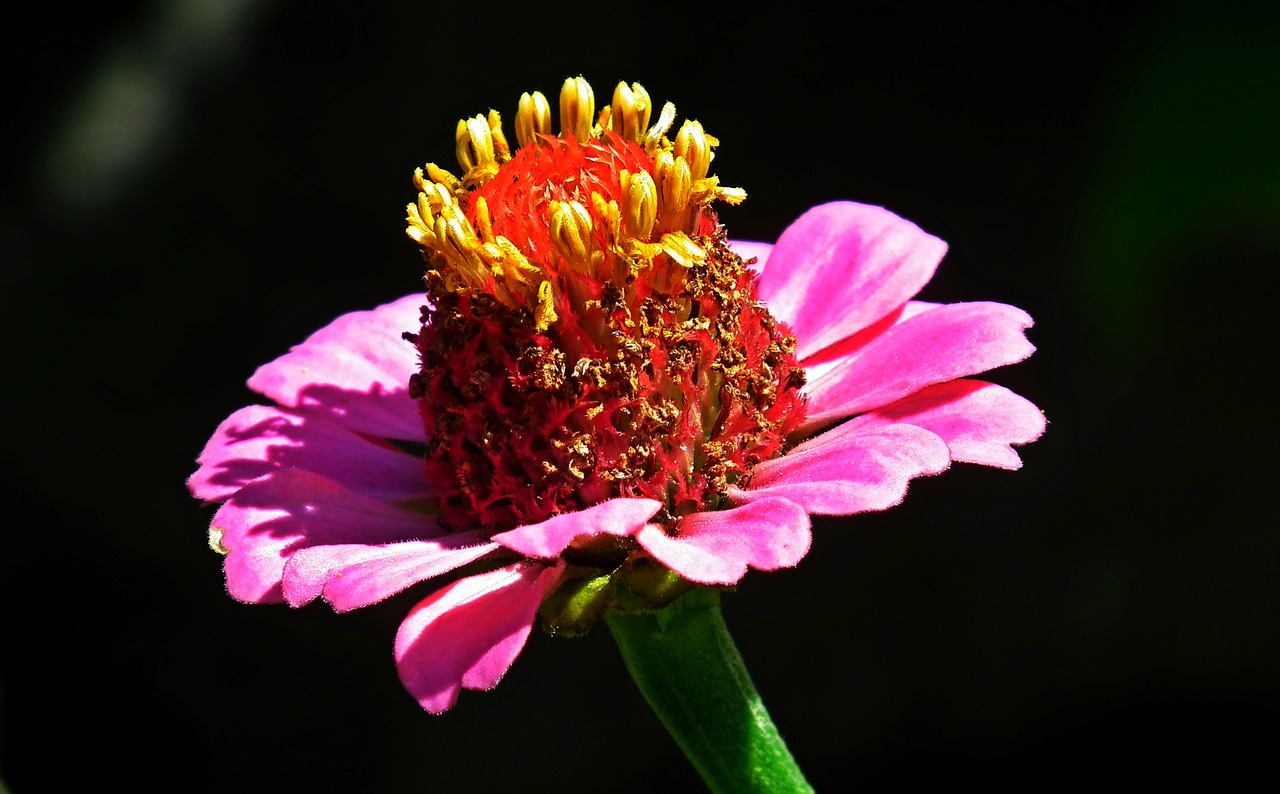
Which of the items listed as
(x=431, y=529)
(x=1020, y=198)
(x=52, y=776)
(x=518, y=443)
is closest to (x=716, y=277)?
(x=518, y=443)

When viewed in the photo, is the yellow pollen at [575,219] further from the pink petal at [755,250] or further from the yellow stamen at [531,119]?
the pink petal at [755,250]

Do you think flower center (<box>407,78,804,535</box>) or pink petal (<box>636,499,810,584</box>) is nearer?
pink petal (<box>636,499,810,584</box>)

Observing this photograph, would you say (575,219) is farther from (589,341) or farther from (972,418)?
(972,418)

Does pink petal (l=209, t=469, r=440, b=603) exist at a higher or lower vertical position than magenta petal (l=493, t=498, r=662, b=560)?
lower

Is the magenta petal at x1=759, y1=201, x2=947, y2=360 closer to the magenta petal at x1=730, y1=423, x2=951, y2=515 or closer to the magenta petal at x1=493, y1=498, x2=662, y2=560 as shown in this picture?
the magenta petal at x1=730, y1=423, x2=951, y2=515

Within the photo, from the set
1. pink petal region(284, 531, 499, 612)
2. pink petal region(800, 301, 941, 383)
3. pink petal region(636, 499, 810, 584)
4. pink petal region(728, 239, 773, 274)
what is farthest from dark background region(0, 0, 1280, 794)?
pink petal region(284, 531, 499, 612)

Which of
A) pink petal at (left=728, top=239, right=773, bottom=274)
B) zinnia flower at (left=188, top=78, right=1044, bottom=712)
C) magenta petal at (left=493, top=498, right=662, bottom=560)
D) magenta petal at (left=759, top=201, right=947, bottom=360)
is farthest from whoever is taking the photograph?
pink petal at (left=728, top=239, right=773, bottom=274)

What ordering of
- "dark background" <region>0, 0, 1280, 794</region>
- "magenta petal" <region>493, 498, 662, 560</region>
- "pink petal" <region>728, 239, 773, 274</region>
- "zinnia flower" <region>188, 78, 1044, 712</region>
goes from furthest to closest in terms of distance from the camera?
"dark background" <region>0, 0, 1280, 794</region> → "pink petal" <region>728, 239, 773, 274</region> → "zinnia flower" <region>188, 78, 1044, 712</region> → "magenta petal" <region>493, 498, 662, 560</region>
